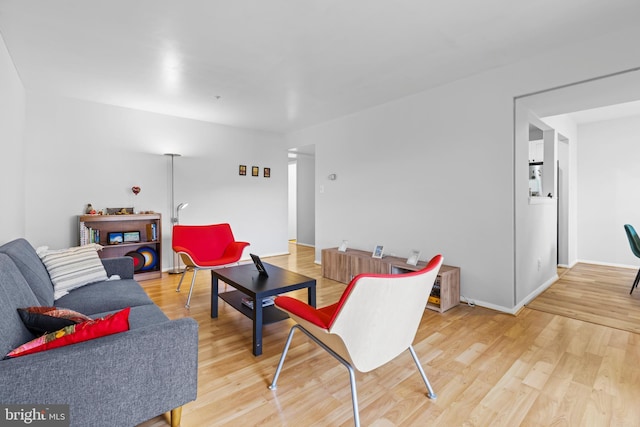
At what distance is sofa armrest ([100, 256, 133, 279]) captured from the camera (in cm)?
278

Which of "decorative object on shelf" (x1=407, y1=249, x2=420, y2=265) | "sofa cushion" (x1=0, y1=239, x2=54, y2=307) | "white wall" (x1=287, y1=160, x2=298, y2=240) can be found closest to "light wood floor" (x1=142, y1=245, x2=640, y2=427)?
"decorative object on shelf" (x1=407, y1=249, x2=420, y2=265)

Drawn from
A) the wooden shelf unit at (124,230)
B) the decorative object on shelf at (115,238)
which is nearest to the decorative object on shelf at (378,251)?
the wooden shelf unit at (124,230)

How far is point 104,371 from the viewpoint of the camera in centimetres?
117

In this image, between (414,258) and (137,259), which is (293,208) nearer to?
(137,259)

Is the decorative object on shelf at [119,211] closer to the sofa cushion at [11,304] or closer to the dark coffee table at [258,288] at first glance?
the dark coffee table at [258,288]

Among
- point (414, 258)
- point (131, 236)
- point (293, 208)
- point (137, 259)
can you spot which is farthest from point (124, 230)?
point (293, 208)

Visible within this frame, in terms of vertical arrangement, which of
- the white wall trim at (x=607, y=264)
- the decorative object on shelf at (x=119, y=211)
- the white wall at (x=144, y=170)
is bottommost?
the white wall trim at (x=607, y=264)

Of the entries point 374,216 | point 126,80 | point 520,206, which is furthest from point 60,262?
point 520,206

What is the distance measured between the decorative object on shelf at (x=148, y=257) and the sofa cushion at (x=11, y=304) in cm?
298

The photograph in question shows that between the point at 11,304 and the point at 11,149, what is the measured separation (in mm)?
2427

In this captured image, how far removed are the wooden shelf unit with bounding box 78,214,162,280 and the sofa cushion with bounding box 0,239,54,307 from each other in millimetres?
1999

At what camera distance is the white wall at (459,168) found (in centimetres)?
284

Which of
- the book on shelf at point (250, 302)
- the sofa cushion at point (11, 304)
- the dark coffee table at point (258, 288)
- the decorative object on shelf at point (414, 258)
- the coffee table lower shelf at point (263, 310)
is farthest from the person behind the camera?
the decorative object on shelf at point (414, 258)

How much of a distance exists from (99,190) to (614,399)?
18.9 feet
